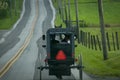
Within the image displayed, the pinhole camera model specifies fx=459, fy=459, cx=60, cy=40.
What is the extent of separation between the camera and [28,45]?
183ft

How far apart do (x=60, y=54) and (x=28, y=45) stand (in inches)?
1180

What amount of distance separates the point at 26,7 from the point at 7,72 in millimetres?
94780

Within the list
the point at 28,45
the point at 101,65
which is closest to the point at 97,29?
the point at 28,45

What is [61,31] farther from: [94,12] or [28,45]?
[94,12]

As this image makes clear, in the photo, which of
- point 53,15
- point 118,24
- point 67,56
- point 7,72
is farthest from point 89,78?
point 53,15

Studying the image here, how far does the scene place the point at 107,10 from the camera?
121 m

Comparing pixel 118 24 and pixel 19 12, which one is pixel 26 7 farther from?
pixel 118 24

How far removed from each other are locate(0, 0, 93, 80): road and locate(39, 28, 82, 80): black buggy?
80 centimetres

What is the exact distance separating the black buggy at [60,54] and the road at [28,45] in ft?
2.62

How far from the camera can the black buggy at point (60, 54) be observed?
25641 mm

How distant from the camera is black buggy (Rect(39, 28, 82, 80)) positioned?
84.1ft

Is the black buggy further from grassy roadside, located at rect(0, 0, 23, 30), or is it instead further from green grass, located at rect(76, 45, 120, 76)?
grassy roadside, located at rect(0, 0, 23, 30)

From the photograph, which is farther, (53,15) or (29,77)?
(53,15)

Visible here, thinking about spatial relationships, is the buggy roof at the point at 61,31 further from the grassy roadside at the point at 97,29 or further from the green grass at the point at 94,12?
the green grass at the point at 94,12
